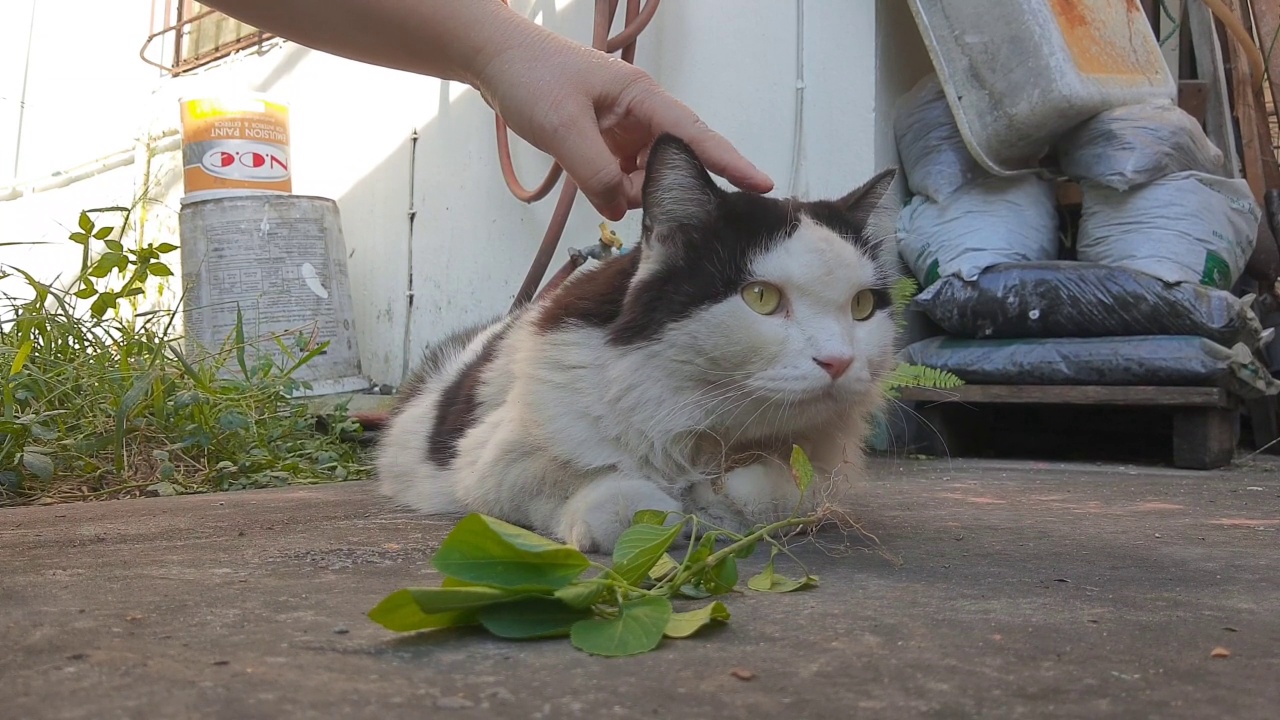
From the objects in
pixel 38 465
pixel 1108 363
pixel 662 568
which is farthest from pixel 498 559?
pixel 1108 363

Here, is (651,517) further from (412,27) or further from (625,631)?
(412,27)

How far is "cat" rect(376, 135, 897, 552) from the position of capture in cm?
155

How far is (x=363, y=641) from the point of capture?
0.97 meters

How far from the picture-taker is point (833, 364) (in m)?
1.50

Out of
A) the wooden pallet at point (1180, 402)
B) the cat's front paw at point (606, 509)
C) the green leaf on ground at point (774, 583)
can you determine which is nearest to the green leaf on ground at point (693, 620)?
the green leaf on ground at point (774, 583)

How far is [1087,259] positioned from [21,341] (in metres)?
3.68

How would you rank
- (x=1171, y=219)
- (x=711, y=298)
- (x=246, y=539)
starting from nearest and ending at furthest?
(x=711, y=298)
(x=246, y=539)
(x=1171, y=219)

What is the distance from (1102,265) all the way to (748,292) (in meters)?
2.39

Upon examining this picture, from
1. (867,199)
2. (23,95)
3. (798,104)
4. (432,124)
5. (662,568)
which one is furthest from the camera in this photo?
(23,95)

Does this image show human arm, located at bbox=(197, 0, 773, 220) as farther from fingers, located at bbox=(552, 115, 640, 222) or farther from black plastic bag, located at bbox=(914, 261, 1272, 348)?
black plastic bag, located at bbox=(914, 261, 1272, 348)

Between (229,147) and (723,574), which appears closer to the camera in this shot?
(723,574)

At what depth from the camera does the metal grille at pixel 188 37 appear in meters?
6.64

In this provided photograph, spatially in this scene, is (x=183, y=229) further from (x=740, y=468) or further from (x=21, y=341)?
(x=740, y=468)

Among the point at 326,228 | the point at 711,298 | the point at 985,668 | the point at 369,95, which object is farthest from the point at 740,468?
the point at 369,95
